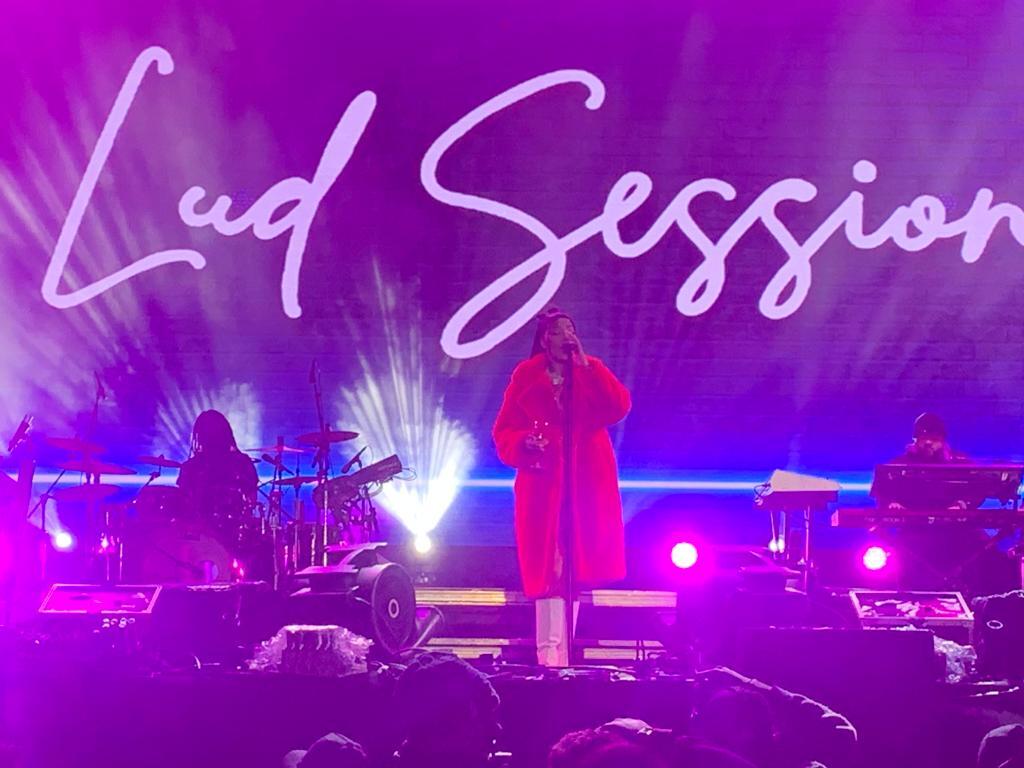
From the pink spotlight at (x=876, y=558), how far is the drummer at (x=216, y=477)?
3437 millimetres

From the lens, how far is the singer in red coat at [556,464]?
4.99 m

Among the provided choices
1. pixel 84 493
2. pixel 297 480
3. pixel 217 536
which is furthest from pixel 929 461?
pixel 84 493

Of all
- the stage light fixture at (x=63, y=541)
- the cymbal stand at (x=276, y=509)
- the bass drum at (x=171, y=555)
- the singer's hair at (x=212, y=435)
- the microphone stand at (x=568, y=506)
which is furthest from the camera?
the stage light fixture at (x=63, y=541)

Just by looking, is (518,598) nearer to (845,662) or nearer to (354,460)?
(354,460)

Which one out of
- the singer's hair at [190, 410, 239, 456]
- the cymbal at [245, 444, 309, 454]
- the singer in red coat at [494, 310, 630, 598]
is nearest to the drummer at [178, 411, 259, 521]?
the singer's hair at [190, 410, 239, 456]

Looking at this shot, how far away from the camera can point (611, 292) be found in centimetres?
750

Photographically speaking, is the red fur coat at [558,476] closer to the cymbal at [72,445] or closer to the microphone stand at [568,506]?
the microphone stand at [568,506]

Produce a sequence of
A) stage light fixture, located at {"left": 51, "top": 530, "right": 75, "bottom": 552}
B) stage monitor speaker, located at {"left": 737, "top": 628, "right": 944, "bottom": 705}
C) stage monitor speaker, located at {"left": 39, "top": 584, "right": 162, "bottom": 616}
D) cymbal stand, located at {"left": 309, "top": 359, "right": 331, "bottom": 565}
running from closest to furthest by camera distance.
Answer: stage monitor speaker, located at {"left": 737, "top": 628, "right": 944, "bottom": 705} → stage monitor speaker, located at {"left": 39, "top": 584, "right": 162, "bottom": 616} → cymbal stand, located at {"left": 309, "top": 359, "right": 331, "bottom": 565} → stage light fixture, located at {"left": 51, "top": 530, "right": 75, "bottom": 552}

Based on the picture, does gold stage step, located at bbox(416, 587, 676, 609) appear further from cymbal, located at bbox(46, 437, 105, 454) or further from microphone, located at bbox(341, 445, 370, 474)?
cymbal, located at bbox(46, 437, 105, 454)

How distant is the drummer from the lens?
6.15m

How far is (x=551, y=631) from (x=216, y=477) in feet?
7.34

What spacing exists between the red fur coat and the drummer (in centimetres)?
179

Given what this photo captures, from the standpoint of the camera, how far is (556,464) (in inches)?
199

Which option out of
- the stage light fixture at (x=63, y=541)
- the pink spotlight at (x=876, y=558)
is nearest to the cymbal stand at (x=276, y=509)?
the stage light fixture at (x=63, y=541)
